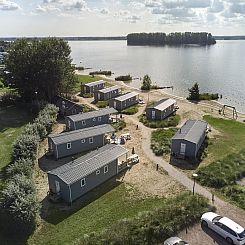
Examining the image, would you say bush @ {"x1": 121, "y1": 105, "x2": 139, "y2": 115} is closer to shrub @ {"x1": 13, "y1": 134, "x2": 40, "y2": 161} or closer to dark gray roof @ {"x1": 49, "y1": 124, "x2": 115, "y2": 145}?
dark gray roof @ {"x1": 49, "y1": 124, "x2": 115, "y2": 145}

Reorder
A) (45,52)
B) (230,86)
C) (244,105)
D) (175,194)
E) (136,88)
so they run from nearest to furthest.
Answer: (175,194) < (45,52) < (244,105) < (136,88) < (230,86)

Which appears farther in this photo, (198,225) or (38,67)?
(38,67)

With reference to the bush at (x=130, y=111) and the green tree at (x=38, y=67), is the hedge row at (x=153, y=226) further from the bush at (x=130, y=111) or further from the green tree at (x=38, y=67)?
the green tree at (x=38, y=67)

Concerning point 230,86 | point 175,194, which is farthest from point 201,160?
point 230,86

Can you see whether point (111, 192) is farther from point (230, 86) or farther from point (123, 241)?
point (230, 86)

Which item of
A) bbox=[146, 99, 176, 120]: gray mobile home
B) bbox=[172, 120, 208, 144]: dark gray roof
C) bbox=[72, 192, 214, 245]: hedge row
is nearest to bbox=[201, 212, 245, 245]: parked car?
bbox=[72, 192, 214, 245]: hedge row

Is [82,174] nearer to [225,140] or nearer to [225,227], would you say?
[225,227]

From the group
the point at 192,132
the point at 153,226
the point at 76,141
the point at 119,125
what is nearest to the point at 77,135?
the point at 76,141
